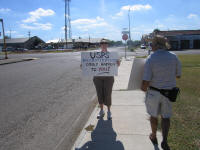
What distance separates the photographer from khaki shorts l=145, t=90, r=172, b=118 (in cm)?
327

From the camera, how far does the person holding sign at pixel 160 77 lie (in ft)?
10.3

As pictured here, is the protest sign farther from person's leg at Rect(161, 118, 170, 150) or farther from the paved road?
the paved road

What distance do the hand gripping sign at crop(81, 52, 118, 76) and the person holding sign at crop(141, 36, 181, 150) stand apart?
1602 millimetres

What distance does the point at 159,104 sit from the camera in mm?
3314

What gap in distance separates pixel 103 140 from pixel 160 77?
153 centimetres

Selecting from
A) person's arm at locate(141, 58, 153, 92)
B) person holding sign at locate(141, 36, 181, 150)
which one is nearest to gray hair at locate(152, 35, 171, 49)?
person holding sign at locate(141, 36, 181, 150)

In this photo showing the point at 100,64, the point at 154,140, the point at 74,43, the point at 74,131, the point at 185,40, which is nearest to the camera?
the point at 154,140

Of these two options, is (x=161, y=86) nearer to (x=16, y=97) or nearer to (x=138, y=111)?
(x=138, y=111)

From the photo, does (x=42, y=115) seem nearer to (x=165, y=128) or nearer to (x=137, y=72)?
(x=137, y=72)

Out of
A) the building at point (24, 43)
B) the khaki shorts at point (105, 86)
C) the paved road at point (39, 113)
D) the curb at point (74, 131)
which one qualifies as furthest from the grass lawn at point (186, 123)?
the building at point (24, 43)

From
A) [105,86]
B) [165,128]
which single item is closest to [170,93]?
[165,128]

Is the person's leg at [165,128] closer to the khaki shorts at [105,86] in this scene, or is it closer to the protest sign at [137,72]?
the protest sign at [137,72]

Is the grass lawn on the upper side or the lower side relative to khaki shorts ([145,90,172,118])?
lower

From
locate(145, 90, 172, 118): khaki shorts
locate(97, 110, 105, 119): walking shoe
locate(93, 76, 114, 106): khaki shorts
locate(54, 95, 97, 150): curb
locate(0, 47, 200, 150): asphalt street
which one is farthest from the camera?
locate(97, 110, 105, 119): walking shoe
